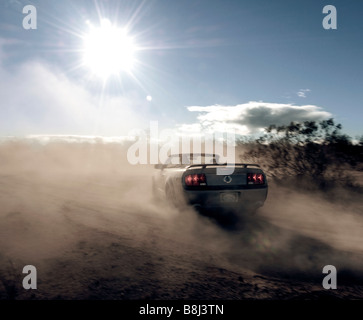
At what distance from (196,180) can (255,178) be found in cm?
132

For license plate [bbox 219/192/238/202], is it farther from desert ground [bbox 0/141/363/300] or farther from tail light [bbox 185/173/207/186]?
desert ground [bbox 0/141/363/300]

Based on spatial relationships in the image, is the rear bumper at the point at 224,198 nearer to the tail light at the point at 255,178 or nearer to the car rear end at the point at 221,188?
the car rear end at the point at 221,188

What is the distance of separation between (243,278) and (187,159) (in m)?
4.78

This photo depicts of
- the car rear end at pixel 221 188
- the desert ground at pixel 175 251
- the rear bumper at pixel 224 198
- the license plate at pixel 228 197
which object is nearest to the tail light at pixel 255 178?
the car rear end at pixel 221 188

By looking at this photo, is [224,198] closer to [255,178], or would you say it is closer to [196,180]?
[196,180]

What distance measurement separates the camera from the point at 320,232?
18.3 feet

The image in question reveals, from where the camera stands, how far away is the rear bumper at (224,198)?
5.75m

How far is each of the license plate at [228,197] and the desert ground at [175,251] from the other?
57 cm

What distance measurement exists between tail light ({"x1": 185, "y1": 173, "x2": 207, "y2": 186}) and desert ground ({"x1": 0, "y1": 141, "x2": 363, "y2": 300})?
776 millimetres

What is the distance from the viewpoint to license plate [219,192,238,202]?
228 inches

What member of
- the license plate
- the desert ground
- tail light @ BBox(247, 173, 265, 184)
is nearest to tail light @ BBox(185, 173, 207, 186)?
the license plate
